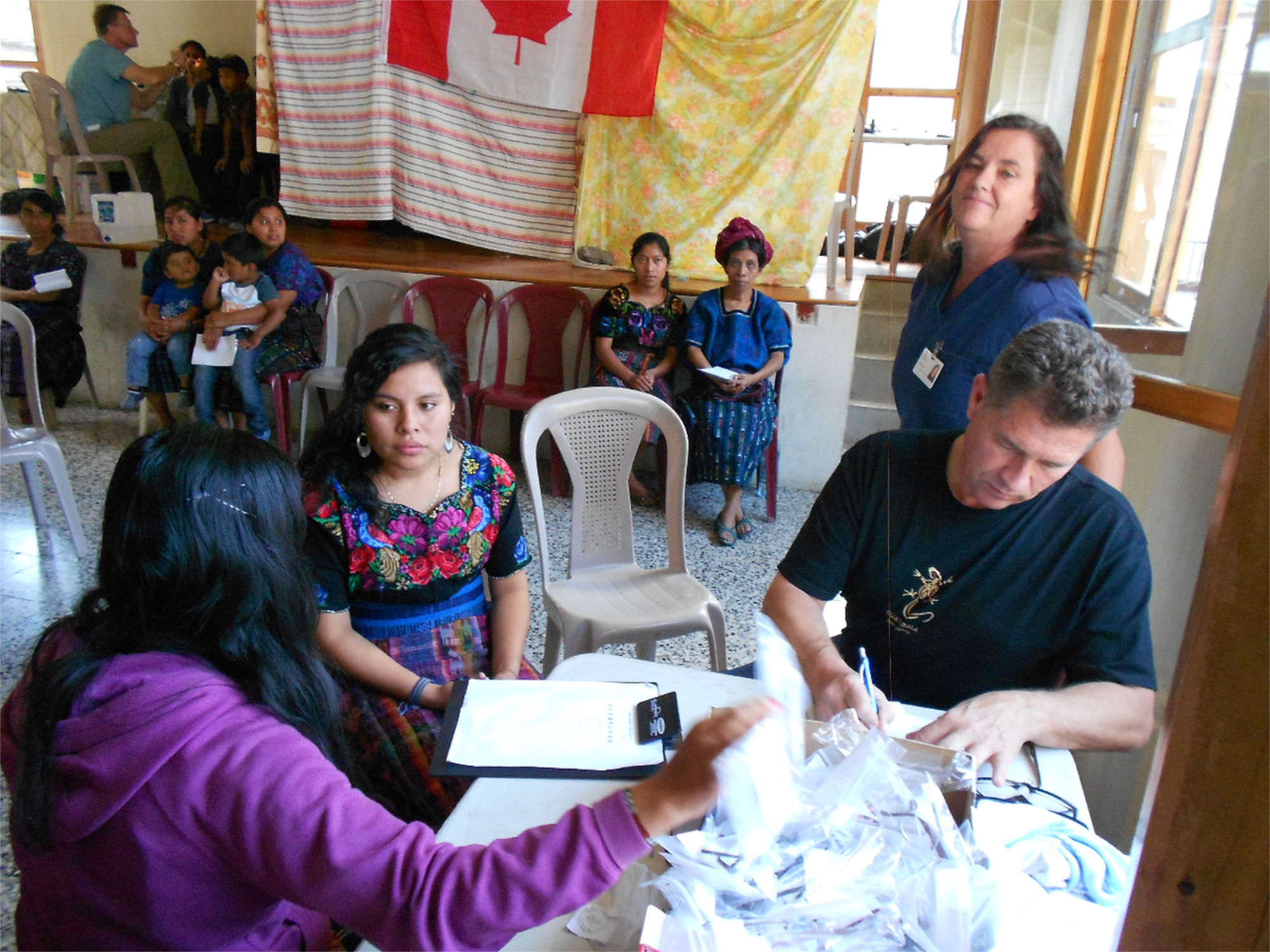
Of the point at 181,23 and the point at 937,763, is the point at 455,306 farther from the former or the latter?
the point at 181,23

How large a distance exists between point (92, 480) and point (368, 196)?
2.09 m

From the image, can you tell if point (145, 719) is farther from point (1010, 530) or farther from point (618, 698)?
point (1010, 530)

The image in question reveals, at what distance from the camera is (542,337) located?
4121 mm

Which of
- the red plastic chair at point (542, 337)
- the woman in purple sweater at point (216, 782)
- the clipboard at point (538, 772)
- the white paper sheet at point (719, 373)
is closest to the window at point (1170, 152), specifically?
the woman in purple sweater at point (216, 782)

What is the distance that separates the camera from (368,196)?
15.5 feet

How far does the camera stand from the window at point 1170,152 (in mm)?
556

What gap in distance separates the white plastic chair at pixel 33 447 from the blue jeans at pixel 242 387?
35.6 inches

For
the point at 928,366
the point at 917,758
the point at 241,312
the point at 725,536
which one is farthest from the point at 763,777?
the point at 241,312

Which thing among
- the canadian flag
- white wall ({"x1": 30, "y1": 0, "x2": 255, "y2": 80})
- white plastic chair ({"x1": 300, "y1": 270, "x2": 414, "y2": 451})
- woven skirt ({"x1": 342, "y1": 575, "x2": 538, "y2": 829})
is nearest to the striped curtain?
the canadian flag

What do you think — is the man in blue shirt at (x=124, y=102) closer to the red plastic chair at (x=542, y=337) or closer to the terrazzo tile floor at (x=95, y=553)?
the terrazzo tile floor at (x=95, y=553)

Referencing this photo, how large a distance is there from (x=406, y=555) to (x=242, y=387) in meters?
2.88

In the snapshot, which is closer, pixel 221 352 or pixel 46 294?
pixel 221 352

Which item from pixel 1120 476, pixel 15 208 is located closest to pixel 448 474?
pixel 1120 476

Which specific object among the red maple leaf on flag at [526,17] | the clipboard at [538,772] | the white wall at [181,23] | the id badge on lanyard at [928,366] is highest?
the white wall at [181,23]
